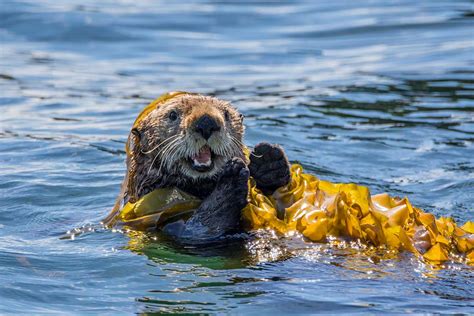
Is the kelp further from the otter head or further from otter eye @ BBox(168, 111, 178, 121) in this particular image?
otter eye @ BBox(168, 111, 178, 121)

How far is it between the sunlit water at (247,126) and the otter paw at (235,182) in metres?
0.33

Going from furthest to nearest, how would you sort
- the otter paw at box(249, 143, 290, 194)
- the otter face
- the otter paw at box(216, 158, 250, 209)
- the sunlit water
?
the otter paw at box(249, 143, 290, 194) < the otter face < the otter paw at box(216, 158, 250, 209) < the sunlit water

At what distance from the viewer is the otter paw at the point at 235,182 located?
5367 mm

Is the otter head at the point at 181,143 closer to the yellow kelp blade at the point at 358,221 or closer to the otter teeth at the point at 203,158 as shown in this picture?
the otter teeth at the point at 203,158

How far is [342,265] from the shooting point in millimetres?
5375

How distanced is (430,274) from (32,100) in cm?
704

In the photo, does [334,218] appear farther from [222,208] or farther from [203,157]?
[203,157]

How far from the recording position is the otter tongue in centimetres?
555

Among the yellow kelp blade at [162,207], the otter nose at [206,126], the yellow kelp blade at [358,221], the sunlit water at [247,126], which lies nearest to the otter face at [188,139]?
the otter nose at [206,126]

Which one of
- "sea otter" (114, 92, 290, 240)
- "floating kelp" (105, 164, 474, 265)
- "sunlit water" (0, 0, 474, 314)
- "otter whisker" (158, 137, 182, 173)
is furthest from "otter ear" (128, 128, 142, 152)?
"sunlit water" (0, 0, 474, 314)

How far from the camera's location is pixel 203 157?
5.57 m

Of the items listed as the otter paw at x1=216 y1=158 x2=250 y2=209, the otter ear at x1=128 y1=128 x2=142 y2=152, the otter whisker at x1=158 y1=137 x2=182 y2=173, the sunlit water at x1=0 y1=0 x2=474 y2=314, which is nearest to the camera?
the sunlit water at x1=0 y1=0 x2=474 y2=314

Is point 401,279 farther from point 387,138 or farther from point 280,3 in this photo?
point 280,3

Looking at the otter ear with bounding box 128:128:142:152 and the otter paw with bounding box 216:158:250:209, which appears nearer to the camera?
the otter paw with bounding box 216:158:250:209
